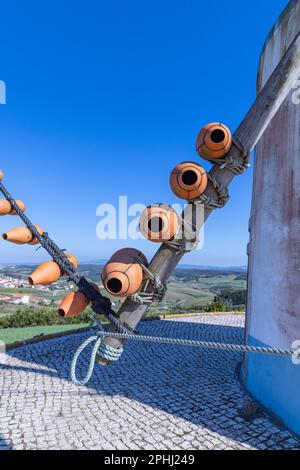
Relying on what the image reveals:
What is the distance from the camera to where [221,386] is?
6.80 metres

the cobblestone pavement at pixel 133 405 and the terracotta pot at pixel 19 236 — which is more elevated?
the terracotta pot at pixel 19 236

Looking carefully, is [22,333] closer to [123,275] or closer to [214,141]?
[123,275]

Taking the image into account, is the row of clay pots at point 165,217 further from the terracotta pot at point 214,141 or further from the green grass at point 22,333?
the green grass at point 22,333

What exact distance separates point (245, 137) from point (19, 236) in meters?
2.87

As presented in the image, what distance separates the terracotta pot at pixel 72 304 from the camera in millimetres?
3396

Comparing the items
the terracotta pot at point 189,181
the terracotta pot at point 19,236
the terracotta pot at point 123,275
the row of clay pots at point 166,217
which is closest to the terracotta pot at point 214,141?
the row of clay pots at point 166,217

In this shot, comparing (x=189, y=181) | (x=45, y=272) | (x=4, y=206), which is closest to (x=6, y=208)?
(x=4, y=206)

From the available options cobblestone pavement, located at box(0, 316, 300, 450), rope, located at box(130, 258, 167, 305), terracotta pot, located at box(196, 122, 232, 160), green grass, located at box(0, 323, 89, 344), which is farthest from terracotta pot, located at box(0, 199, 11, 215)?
green grass, located at box(0, 323, 89, 344)

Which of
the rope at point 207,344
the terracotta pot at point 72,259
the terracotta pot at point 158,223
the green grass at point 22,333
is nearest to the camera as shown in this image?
the rope at point 207,344

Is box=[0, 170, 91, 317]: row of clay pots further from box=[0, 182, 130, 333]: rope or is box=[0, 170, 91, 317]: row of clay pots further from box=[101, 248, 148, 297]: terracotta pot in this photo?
box=[101, 248, 148, 297]: terracotta pot

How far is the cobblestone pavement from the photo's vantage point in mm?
4578

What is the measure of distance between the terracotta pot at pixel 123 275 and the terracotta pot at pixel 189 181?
813mm

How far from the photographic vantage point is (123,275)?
2912 millimetres
